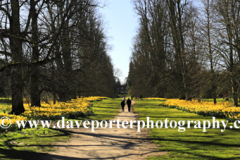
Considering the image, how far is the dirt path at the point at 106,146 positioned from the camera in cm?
810

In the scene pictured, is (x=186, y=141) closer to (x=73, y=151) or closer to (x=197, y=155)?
(x=197, y=155)

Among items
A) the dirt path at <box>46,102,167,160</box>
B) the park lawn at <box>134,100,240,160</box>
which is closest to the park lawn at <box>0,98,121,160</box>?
the dirt path at <box>46,102,167,160</box>

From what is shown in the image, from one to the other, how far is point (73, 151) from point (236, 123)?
31.9ft

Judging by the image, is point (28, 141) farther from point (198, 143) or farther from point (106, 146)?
point (198, 143)

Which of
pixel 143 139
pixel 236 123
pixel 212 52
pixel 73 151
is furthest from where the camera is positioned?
pixel 212 52

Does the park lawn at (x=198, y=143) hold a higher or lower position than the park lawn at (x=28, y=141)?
lower

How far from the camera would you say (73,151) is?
28.3 ft

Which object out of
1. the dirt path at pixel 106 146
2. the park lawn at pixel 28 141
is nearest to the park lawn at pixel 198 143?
the dirt path at pixel 106 146

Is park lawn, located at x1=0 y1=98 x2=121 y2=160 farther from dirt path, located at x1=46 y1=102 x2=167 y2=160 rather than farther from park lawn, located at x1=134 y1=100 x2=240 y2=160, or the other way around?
park lawn, located at x1=134 y1=100 x2=240 y2=160

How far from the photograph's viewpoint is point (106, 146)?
9617 millimetres

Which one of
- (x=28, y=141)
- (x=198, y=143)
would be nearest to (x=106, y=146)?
(x=28, y=141)

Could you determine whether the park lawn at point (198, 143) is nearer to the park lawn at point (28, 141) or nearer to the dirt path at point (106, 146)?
the dirt path at point (106, 146)

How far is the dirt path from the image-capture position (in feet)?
26.6

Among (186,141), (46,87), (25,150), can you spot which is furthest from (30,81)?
(186,141)
